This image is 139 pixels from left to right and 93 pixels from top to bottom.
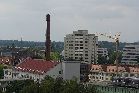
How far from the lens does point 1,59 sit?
160 metres

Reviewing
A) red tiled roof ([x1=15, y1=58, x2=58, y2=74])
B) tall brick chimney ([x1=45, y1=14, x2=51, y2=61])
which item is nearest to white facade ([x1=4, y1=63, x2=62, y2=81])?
red tiled roof ([x1=15, y1=58, x2=58, y2=74])

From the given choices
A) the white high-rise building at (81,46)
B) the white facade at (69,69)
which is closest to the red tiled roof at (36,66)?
the white facade at (69,69)

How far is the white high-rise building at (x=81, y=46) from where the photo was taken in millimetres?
183875

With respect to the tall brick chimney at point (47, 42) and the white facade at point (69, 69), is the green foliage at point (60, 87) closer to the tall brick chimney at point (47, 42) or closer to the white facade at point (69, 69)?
the white facade at point (69, 69)

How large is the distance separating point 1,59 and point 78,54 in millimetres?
36851

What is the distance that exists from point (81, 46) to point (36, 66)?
79017 mm

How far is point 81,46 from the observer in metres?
187

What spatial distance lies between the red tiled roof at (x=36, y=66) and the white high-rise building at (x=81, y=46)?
69.0 metres

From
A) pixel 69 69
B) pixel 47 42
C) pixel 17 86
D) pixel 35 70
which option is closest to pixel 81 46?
pixel 47 42

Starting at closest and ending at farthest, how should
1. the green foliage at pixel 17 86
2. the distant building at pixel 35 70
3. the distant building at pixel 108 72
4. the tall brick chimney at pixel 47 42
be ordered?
the green foliage at pixel 17 86 < the distant building at pixel 35 70 < the tall brick chimney at pixel 47 42 < the distant building at pixel 108 72

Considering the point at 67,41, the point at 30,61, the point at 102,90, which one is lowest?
the point at 102,90

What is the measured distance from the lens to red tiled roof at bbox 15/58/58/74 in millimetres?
103750

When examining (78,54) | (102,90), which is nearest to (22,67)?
(102,90)

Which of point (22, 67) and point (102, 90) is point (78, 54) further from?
point (102, 90)
